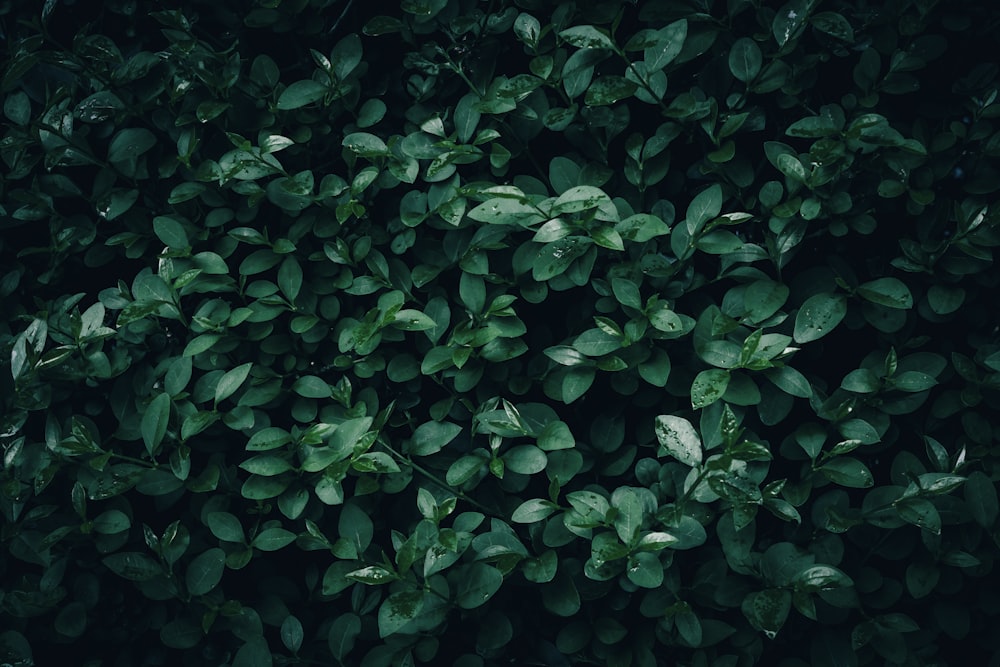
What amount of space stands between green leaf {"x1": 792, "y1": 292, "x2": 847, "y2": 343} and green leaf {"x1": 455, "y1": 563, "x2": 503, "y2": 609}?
718mm

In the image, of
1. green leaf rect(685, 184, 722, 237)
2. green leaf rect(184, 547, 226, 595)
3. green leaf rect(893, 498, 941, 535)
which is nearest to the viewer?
green leaf rect(893, 498, 941, 535)

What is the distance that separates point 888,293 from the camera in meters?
1.48

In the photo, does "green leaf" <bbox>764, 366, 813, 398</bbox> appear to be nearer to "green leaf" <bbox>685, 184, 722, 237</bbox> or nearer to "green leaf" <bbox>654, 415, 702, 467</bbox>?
"green leaf" <bbox>654, 415, 702, 467</bbox>

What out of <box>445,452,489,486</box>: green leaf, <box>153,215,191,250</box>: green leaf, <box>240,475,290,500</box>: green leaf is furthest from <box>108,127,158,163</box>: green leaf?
<box>445,452,489,486</box>: green leaf

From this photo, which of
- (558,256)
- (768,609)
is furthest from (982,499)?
(558,256)

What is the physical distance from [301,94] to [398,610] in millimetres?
1027

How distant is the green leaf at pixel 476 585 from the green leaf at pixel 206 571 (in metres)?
0.50

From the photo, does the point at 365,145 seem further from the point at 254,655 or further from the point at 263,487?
the point at 254,655

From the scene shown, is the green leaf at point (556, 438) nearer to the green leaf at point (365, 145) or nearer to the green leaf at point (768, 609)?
the green leaf at point (768, 609)

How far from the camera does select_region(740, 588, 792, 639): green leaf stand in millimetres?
1426

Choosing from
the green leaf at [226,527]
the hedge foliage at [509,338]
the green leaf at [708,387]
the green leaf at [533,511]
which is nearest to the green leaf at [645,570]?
the hedge foliage at [509,338]

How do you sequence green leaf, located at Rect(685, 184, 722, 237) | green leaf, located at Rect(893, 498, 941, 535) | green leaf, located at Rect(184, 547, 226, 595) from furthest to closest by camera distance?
green leaf, located at Rect(184, 547, 226, 595) → green leaf, located at Rect(685, 184, 722, 237) → green leaf, located at Rect(893, 498, 941, 535)

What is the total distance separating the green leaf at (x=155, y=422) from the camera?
1551mm

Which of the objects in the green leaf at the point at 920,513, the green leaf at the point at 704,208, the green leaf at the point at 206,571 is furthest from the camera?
the green leaf at the point at 206,571
